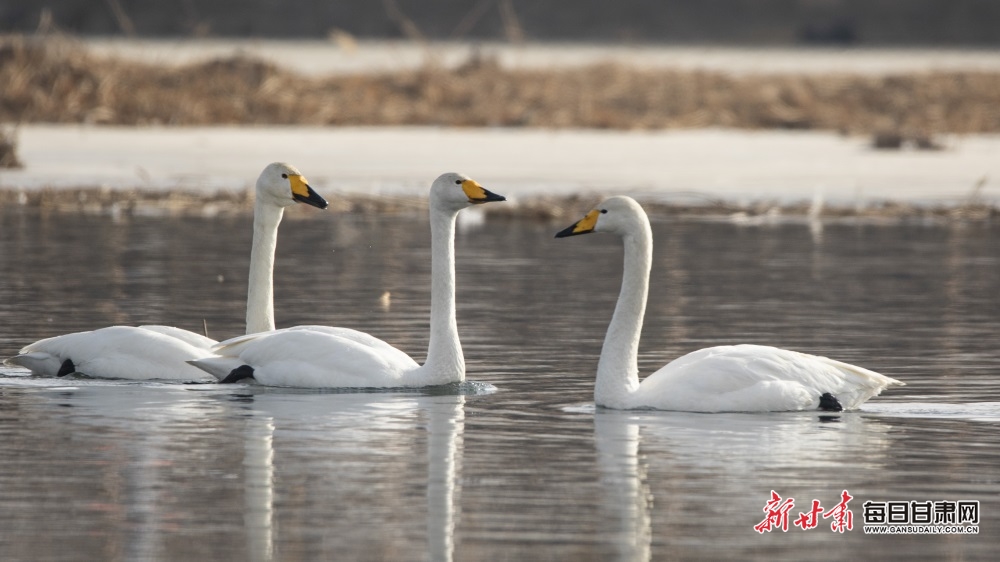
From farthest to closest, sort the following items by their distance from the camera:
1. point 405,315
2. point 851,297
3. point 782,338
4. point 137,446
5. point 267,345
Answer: point 851,297, point 405,315, point 782,338, point 267,345, point 137,446

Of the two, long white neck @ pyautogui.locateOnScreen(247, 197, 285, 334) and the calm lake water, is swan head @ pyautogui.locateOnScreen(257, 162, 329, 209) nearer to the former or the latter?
long white neck @ pyautogui.locateOnScreen(247, 197, 285, 334)

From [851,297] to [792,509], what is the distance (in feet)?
24.4

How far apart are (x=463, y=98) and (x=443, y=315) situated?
21.5 meters

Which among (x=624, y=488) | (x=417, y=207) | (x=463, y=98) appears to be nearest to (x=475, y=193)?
(x=624, y=488)

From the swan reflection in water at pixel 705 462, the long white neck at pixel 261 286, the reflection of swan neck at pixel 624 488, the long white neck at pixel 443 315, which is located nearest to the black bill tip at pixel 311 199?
the long white neck at pixel 261 286

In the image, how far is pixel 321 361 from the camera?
9383mm

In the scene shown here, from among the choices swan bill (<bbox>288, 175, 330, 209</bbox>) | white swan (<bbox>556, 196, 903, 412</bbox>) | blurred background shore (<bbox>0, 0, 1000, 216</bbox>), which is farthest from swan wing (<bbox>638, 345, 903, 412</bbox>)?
blurred background shore (<bbox>0, 0, 1000, 216</bbox>)

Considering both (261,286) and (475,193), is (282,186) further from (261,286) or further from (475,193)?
(475,193)

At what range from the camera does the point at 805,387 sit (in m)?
8.82

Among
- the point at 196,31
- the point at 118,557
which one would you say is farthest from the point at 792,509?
the point at 196,31

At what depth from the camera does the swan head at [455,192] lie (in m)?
9.65

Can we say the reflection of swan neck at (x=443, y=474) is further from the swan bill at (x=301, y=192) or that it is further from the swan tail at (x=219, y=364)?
the swan bill at (x=301, y=192)

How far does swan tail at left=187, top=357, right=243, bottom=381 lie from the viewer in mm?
9484

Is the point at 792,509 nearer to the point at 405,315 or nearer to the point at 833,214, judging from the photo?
the point at 405,315
